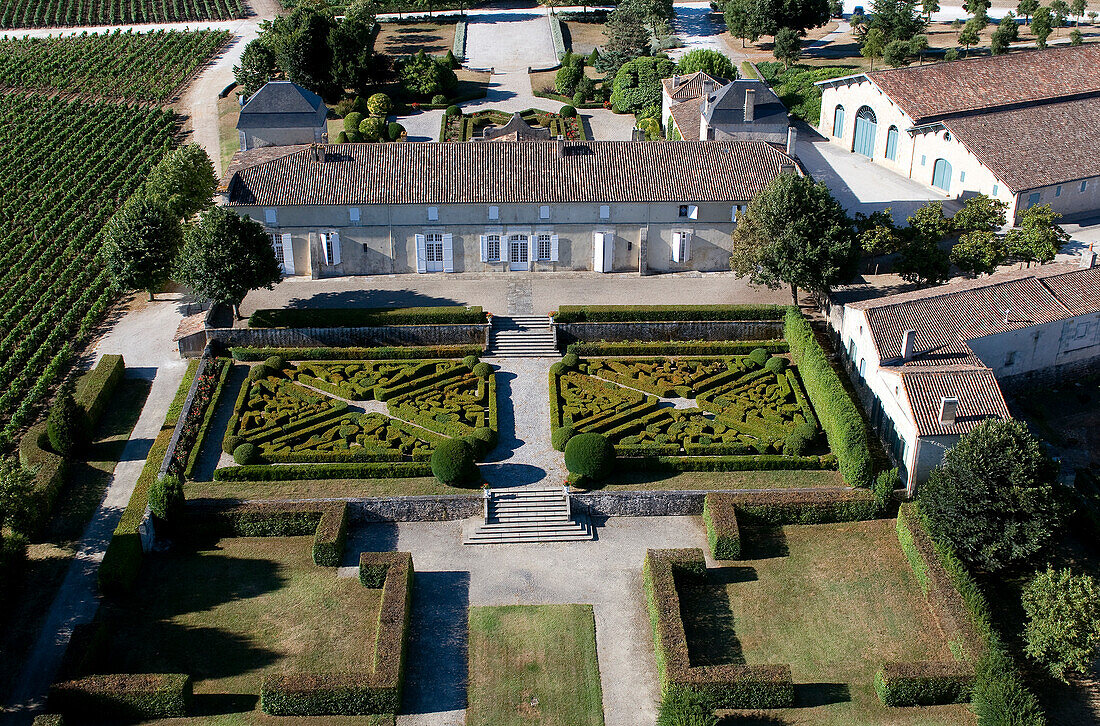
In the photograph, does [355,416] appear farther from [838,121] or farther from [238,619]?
[838,121]

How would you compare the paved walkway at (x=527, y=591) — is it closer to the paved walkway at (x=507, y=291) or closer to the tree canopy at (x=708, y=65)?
the paved walkway at (x=507, y=291)

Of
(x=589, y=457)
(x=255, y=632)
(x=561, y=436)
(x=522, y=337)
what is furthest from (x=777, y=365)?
(x=255, y=632)

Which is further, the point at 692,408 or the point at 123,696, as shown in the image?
the point at 692,408

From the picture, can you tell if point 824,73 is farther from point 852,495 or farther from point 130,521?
point 130,521

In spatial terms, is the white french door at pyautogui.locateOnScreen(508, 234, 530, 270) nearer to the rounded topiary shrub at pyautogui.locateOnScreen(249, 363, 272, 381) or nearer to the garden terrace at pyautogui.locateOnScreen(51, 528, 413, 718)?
the rounded topiary shrub at pyautogui.locateOnScreen(249, 363, 272, 381)

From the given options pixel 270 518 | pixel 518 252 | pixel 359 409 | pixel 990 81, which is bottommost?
pixel 270 518

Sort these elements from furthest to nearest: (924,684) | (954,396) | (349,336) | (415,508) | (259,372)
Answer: (349,336), (259,372), (954,396), (415,508), (924,684)

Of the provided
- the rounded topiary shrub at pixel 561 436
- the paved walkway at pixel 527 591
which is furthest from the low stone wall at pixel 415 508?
the rounded topiary shrub at pixel 561 436
